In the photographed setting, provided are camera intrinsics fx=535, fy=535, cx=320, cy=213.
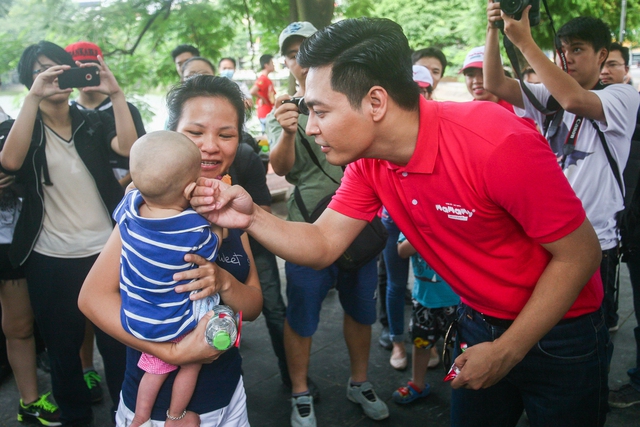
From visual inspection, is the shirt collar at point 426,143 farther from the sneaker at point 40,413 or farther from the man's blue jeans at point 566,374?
the sneaker at point 40,413

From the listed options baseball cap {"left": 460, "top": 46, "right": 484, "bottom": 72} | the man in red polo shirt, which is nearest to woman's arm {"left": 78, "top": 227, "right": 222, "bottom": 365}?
the man in red polo shirt

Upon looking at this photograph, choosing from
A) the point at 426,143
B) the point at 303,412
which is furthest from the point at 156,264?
the point at 303,412

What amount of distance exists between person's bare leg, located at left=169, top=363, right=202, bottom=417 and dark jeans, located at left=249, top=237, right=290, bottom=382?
173 cm

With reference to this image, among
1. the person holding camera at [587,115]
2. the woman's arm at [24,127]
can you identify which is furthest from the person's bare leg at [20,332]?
the person holding camera at [587,115]

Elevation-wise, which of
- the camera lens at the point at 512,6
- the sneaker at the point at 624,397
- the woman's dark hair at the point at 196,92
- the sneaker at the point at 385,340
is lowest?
the sneaker at the point at 385,340

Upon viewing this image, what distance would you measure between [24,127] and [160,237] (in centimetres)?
177

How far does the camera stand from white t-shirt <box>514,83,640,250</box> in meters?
2.88

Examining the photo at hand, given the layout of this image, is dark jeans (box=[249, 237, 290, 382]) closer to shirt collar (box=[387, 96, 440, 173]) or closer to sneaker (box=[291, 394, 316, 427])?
sneaker (box=[291, 394, 316, 427])

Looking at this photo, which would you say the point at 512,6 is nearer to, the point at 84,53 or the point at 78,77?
the point at 78,77

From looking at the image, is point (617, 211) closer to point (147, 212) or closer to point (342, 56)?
point (342, 56)

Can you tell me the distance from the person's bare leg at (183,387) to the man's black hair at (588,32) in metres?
2.77

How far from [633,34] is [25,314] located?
18.8m

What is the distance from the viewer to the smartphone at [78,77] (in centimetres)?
294

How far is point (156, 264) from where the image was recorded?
1.55 meters
